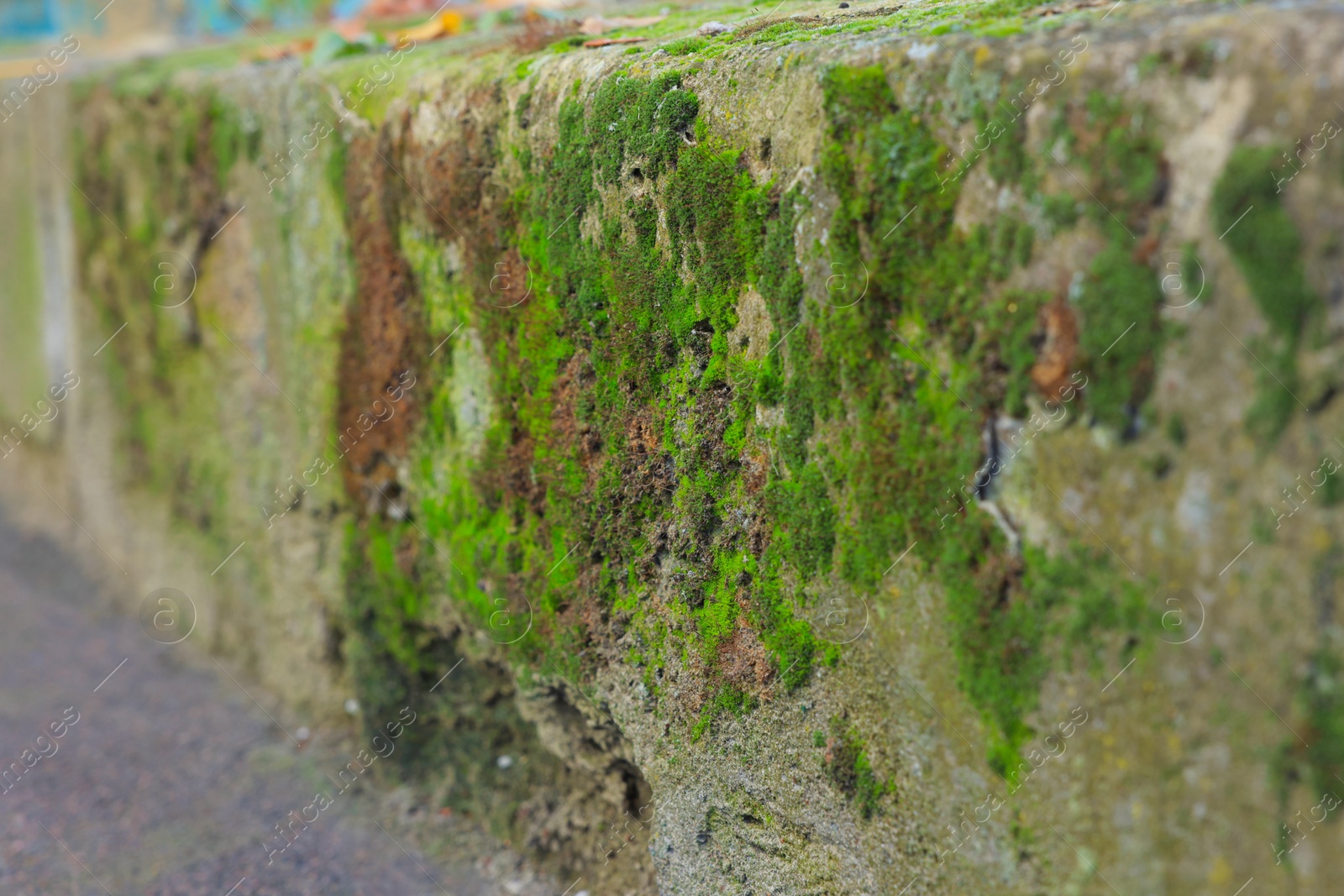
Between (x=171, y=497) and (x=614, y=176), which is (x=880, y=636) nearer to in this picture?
(x=614, y=176)

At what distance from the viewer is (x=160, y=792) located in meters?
5.20

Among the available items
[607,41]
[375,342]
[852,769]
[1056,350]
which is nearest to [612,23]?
[607,41]

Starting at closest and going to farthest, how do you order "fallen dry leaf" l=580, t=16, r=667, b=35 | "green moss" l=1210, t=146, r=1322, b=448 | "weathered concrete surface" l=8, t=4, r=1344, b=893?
1. "green moss" l=1210, t=146, r=1322, b=448
2. "weathered concrete surface" l=8, t=4, r=1344, b=893
3. "fallen dry leaf" l=580, t=16, r=667, b=35

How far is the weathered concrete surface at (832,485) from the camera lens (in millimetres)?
2004

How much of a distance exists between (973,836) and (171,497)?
5.68m

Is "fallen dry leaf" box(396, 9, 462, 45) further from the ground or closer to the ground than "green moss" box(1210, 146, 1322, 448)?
further from the ground

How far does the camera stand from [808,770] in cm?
300

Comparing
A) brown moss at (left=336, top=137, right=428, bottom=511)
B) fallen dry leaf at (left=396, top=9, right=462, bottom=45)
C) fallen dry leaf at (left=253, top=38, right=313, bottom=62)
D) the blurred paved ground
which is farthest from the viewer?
fallen dry leaf at (left=253, top=38, right=313, bottom=62)

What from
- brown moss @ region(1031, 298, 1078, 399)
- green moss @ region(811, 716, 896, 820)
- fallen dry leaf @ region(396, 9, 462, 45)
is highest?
fallen dry leaf @ region(396, 9, 462, 45)

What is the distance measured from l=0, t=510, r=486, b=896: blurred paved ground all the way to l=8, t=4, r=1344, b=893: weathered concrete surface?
36 cm

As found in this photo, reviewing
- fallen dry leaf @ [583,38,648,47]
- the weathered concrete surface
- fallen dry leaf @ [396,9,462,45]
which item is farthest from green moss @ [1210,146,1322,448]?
fallen dry leaf @ [396,9,462,45]

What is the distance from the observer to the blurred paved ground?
4.49 metres

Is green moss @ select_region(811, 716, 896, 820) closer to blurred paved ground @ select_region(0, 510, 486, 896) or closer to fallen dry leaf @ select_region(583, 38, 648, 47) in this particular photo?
blurred paved ground @ select_region(0, 510, 486, 896)

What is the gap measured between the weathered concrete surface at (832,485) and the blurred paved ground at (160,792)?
36 cm
